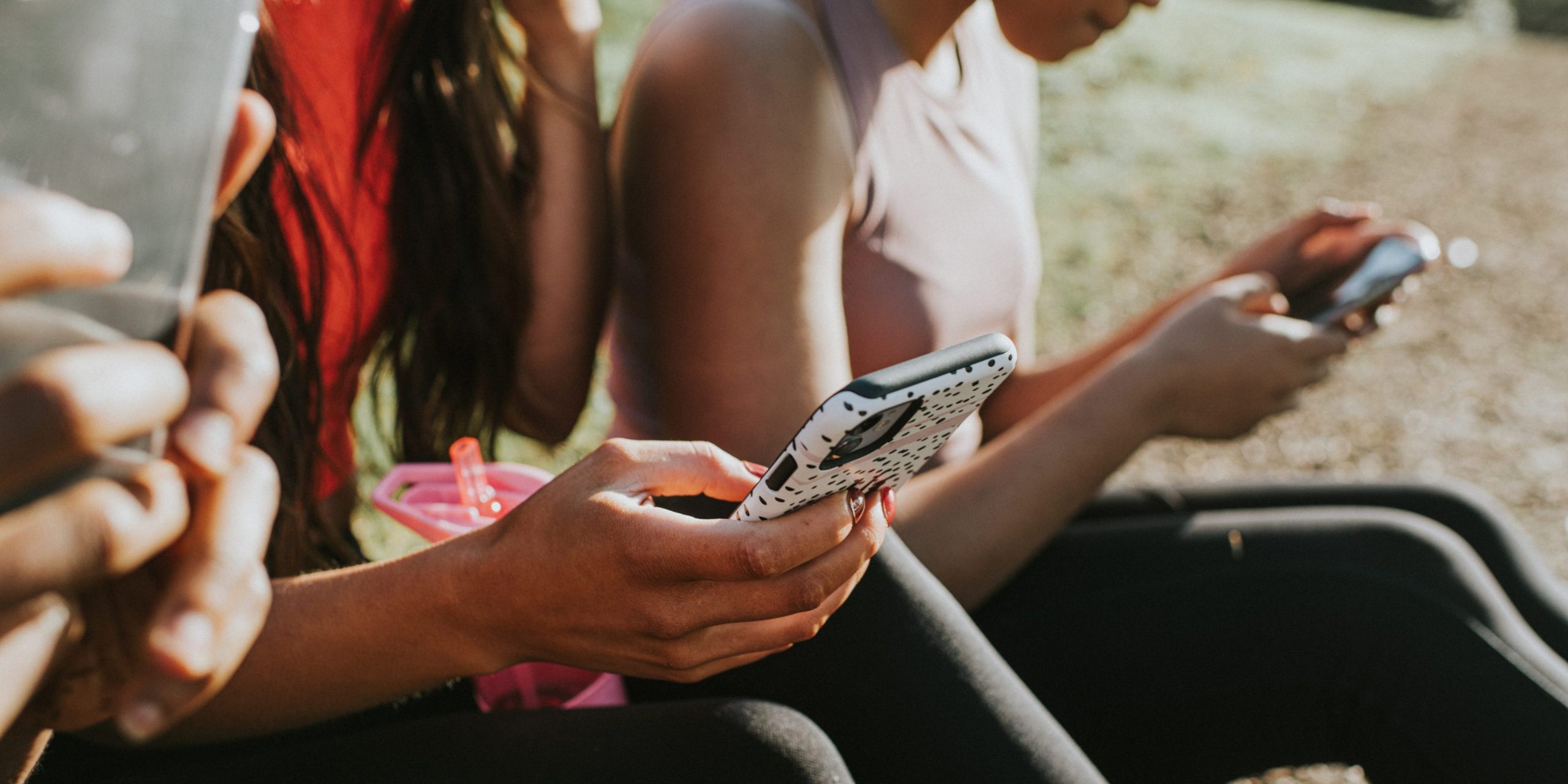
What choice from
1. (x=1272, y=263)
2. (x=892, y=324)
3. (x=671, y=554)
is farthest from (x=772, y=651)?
(x=1272, y=263)

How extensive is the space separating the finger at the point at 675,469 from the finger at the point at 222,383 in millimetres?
356

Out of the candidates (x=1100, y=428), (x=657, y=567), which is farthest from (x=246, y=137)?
(x=1100, y=428)

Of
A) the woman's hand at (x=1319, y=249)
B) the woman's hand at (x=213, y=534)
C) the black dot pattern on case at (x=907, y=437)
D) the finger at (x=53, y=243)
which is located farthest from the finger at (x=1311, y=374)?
the finger at (x=53, y=243)

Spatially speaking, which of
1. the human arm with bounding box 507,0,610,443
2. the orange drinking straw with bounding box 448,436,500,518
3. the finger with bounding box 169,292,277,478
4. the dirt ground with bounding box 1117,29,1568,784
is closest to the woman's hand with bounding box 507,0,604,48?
the human arm with bounding box 507,0,610,443

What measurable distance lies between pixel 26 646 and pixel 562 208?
1.09 meters

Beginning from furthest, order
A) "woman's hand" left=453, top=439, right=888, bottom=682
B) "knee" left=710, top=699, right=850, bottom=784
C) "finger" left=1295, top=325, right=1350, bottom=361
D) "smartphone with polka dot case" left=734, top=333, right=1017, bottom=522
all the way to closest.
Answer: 1. "finger" left=1295, top=325, right=1350, bottom=361
2. "knee" left=710, top=699, right=850, bottom=784
3. "woman's hand" left=453, top=439, right=888, bottom=682
4. "smartphone with polka dot case" left=734, top=333, right=1017, bottom=522

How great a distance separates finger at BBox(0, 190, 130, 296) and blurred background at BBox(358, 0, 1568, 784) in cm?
179

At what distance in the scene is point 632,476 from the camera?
972 mm

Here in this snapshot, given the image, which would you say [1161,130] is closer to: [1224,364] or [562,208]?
[1224,364]

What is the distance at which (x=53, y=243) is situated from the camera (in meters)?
0.49

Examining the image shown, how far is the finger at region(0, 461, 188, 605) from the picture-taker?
52 centimetres

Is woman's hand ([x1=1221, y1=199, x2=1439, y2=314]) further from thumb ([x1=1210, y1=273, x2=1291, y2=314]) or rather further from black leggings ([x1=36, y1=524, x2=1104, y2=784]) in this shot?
black leggings ([x1=36, y1=524, x2=1104, y2=784])

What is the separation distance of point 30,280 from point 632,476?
1.76 feet

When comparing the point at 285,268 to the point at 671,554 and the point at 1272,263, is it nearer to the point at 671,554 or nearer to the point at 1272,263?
the point at 671,554
